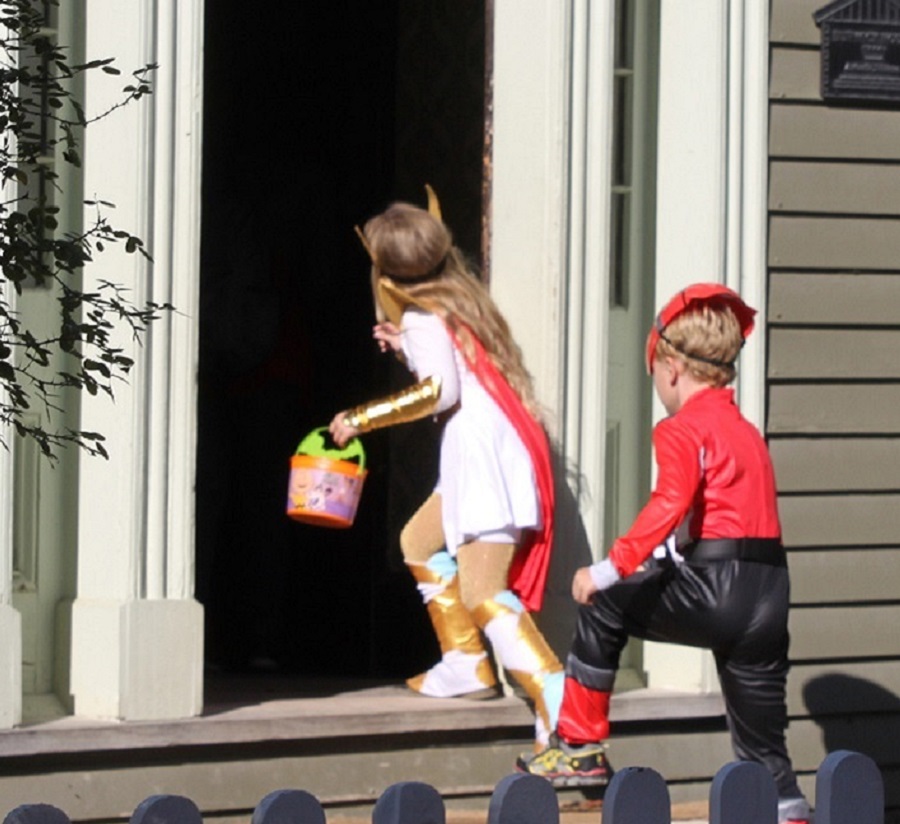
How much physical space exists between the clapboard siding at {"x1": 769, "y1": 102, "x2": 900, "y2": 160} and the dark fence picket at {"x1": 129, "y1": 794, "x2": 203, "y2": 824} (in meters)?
4.80

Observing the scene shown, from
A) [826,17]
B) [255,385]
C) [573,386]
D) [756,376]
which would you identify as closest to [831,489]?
[756,376]

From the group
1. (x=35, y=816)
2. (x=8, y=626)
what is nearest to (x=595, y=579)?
(x=8, y=626)

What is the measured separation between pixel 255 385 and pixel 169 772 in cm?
234

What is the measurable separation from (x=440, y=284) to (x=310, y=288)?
1.92 m

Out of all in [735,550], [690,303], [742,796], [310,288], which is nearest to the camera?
[742,796]

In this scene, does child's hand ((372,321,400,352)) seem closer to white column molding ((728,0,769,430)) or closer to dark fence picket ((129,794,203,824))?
white column molding ((728,0,769,430))

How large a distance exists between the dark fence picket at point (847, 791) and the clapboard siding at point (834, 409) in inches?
147

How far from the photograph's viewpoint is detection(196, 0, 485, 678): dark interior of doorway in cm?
891

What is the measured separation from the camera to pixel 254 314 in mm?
8984

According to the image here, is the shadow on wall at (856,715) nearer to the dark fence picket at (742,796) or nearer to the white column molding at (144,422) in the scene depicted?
the white column molding at (144,422)

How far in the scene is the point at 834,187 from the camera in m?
8.00

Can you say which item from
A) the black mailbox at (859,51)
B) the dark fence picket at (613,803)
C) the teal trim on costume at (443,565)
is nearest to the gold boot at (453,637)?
the teal trim on costume at (443,565)

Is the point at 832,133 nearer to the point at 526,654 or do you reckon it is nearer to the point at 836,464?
the point at 836,464

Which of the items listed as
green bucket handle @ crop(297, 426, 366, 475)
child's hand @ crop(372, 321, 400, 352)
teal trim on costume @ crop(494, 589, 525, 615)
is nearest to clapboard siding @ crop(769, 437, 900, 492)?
teal trim on costume @ crop(494, 589, 525, 615)
